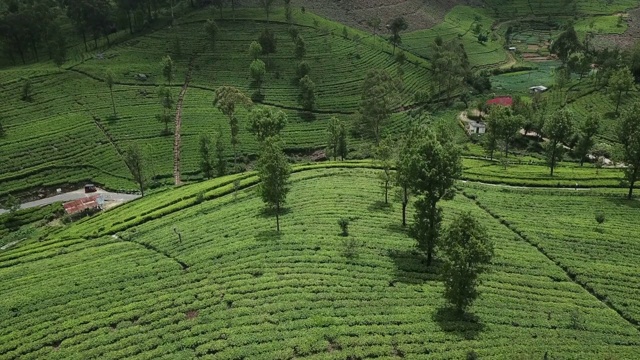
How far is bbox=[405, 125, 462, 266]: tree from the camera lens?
48.4 m

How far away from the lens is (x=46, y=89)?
408 ft

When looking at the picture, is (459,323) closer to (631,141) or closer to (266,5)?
(631,141)

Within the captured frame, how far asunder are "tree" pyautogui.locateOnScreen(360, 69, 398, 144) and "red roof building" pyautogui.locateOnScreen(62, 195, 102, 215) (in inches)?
2446

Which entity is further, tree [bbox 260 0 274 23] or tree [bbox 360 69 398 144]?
tree [bbox 260 0 274 23]

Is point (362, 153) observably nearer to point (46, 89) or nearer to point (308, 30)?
point (308, 30)

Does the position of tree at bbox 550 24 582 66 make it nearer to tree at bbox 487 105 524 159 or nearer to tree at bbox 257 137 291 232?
tree at bbox 487 105 524 159

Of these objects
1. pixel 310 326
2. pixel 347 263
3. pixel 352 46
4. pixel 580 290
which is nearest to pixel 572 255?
pixel 580 290

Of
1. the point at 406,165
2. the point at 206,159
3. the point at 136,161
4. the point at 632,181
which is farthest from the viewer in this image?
the point at 206,159

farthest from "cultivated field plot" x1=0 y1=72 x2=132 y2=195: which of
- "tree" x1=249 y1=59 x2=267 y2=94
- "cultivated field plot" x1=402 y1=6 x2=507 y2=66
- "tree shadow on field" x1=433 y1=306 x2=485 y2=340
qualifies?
"cultivated field plot" x1=402 y1=6 x2=507 y2=66

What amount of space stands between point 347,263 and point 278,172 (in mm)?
13617

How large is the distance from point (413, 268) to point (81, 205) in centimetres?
6347

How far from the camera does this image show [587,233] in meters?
62.2

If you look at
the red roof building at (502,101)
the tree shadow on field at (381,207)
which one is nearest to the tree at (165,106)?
the tree shadow on field at (381,207)

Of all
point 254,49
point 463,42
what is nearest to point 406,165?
point 254,49
